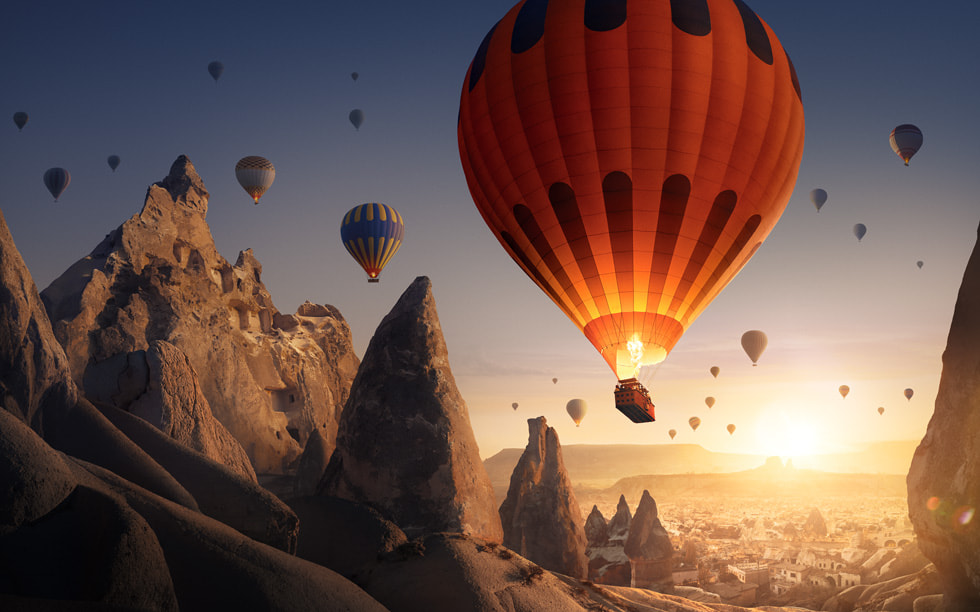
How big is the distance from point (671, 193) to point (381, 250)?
20932mm

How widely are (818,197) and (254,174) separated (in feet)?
105

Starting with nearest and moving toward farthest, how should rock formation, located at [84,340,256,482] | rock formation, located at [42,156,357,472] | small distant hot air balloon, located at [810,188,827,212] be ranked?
rock formation, located at [84,340,256,482]
rock formation, located at [42,156,357,472]
small distant hot air balloon, located at [810,188,827,212]

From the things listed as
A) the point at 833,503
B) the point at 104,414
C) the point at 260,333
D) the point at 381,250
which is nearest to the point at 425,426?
the point at 104,414

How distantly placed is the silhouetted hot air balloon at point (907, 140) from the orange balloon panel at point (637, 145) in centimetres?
2388

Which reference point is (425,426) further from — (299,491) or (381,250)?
(381,250)

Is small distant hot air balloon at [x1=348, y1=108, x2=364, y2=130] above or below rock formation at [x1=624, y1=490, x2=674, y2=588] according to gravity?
above

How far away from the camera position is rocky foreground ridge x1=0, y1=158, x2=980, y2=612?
27.4ft

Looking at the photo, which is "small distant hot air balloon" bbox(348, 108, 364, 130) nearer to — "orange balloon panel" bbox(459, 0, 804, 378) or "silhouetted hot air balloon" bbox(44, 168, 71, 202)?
"silhouetted hot air balloon" bbox(44, 168, 71, 202)

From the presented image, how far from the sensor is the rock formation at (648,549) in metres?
36.0

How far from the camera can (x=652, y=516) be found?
125 feet

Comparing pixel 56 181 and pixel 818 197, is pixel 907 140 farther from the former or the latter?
pixel 56 181

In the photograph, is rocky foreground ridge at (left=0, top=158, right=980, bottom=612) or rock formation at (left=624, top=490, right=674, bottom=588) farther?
rock formation at (left=624, top=490, right=674, bottom=588)

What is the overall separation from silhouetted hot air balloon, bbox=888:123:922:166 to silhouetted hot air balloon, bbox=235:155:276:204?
34308 millimetres

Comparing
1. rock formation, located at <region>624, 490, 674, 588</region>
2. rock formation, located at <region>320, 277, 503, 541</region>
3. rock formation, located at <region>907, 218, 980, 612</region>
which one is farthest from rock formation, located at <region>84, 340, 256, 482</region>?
rock formation, located at <region>624, 490, 674, 588</region>
